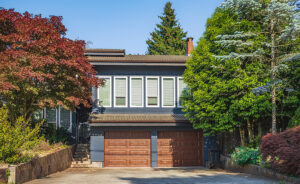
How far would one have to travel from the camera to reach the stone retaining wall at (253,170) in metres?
11.4

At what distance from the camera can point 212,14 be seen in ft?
63.5

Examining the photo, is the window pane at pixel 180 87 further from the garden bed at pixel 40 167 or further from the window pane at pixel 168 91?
the garden bed at pixel 40 167

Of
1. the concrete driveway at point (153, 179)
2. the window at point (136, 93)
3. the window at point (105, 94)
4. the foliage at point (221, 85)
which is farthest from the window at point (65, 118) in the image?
the foliage at point (221, 85)

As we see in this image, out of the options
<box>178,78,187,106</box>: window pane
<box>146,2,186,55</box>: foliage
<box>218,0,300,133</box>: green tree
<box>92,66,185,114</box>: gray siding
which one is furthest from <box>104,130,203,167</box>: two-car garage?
<box>146,2,186,55</box>: foliage

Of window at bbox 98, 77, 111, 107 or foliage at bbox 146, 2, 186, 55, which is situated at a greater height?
foliage at bbox 146, 2, 186, 55

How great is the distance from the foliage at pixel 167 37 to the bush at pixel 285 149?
38831 millimetres

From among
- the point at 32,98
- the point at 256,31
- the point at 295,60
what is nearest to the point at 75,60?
the point at 32,98

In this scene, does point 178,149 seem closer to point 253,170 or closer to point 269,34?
point 253,170

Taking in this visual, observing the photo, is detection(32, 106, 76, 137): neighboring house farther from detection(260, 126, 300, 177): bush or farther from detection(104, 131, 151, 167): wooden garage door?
detection(260, 126, 300, 177): bush

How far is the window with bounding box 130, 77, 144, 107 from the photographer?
22.0 m

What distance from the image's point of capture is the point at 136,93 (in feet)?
72.2

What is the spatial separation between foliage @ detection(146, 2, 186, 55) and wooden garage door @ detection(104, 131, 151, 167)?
98.1 feet

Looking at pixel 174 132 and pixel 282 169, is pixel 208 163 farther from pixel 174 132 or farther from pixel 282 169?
pixel 282 169

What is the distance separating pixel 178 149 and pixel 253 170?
7.76m
